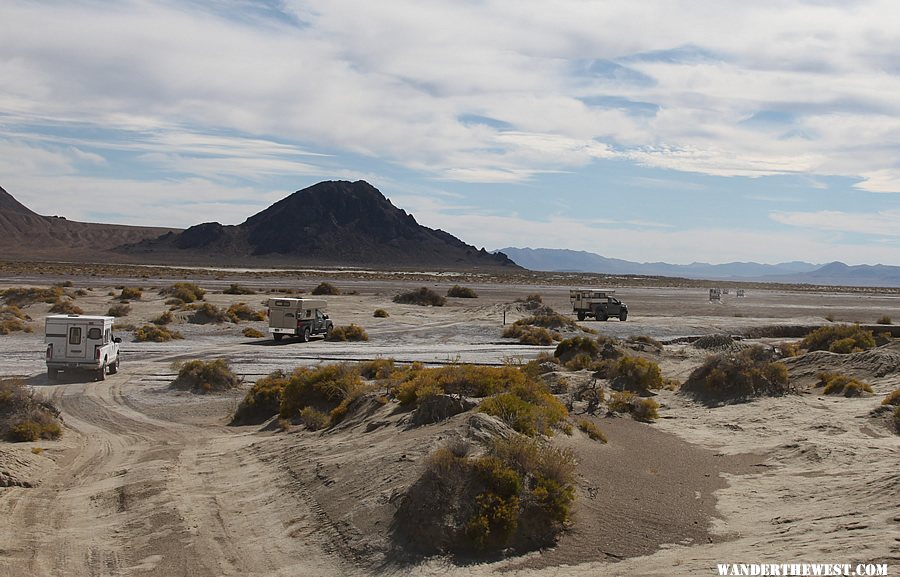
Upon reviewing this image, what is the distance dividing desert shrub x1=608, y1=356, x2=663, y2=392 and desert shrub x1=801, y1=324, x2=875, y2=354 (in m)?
9.81

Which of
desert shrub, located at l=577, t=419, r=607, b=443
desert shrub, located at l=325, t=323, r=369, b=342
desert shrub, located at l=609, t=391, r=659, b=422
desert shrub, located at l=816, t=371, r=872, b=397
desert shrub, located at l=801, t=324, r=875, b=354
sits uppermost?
desert shrub, located at l=801, t=324, r=875, b=354

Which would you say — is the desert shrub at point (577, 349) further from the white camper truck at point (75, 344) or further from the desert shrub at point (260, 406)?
the white camper truck at point (75, 344)

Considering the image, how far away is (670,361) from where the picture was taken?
34.2 meters

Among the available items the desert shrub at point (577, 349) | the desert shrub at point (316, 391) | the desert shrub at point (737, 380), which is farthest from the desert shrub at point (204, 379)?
the desert shrub at point (737, 380)

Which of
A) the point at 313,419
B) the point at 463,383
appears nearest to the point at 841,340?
the point at 463,383

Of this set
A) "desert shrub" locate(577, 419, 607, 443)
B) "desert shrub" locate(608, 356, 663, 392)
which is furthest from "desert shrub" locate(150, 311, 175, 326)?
"desert shrub" locate(577, 419, 607, 443)

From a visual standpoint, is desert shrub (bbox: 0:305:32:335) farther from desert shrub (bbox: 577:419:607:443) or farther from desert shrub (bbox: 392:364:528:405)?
desert shrub (bbox: 577:419:607:443)

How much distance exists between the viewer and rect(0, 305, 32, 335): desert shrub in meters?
42.3

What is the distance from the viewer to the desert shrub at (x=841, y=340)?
3162cm

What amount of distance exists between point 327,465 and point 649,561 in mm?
6240

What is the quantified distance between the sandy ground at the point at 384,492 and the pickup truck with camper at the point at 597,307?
33.4 metres

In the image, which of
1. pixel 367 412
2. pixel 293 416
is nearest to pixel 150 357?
pixel 293 416

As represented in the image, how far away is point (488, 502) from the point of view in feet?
36.2

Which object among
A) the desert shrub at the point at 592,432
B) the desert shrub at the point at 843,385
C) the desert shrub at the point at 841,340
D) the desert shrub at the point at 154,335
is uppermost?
the desert shrub at the point at 841,340
